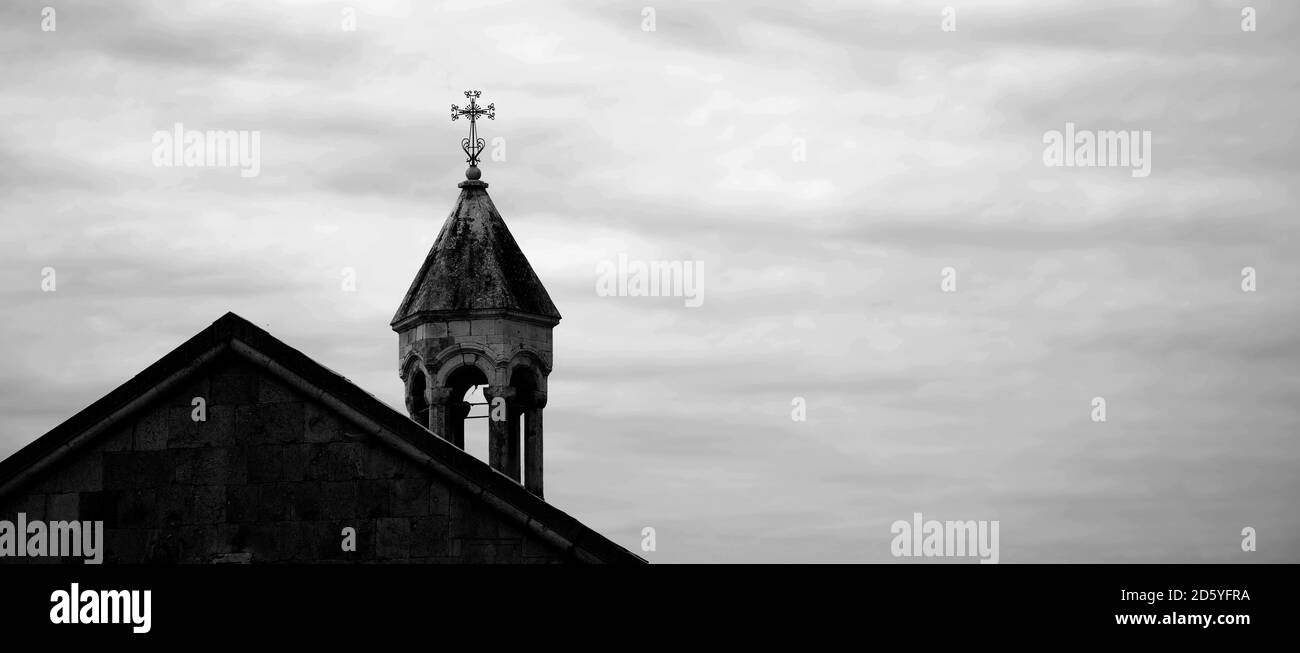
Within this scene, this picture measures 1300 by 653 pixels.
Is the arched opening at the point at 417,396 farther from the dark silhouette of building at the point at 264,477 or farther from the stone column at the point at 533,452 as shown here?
the dark silhouette of building at the point at 264,477

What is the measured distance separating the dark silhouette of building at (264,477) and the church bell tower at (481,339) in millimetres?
8418

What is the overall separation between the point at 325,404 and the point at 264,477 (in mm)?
943

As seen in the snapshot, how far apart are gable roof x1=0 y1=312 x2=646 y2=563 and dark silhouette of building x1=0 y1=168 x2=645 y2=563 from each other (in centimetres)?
1

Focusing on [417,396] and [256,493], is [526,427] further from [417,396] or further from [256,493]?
[256,493]

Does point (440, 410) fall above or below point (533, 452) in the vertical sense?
above

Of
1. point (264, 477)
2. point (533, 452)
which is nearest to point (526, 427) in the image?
point (533, 452)

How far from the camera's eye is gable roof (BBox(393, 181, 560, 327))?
27.3 metres

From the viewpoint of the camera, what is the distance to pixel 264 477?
18.3 m

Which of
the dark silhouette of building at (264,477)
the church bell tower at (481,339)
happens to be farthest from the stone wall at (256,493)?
the church bell tower at (481,339)
